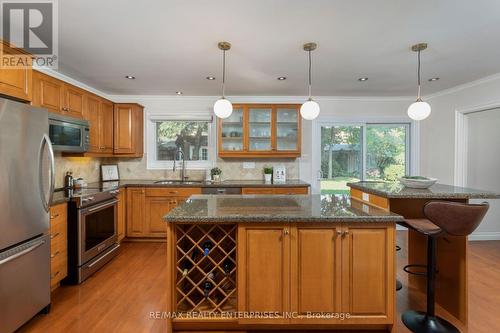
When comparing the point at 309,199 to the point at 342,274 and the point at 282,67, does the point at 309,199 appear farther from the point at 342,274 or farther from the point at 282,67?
the point at 282,67

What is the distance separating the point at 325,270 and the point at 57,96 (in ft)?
10.6

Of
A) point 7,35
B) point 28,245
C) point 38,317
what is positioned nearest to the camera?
point 28,245

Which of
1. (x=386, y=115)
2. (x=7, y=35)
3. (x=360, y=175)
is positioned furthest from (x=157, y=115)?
(x=386, y=115)

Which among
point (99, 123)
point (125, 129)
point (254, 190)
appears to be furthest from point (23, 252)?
point (254, 190)

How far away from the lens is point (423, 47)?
8.35 ft

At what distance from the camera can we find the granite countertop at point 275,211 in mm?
1834

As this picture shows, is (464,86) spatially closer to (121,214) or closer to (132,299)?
(132,299)

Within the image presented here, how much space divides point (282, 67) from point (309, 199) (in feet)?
5.33

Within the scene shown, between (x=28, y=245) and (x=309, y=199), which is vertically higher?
(x=309, y=199)

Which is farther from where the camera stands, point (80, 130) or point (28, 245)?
point (80, 130)

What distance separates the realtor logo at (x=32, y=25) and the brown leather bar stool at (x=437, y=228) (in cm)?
312

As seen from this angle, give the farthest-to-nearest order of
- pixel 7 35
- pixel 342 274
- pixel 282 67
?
pixel 282 67 < pixel 7 35 < pixel 342 274

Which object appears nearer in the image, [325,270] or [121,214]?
[325,270]

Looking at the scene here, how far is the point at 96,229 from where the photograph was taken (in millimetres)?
3031
